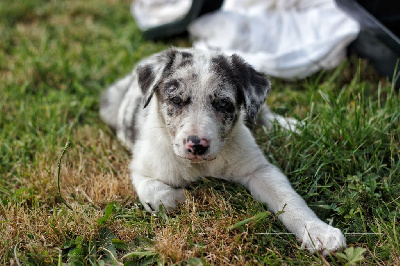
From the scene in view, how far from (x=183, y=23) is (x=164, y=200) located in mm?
3817

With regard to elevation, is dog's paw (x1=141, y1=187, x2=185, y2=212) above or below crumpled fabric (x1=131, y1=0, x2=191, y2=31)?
below

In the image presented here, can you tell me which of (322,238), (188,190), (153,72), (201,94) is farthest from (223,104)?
(322,238)

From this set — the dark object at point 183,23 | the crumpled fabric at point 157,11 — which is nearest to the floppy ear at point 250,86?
the dark object at point 183,23

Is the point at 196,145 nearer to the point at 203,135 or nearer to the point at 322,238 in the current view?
the point at 203,135

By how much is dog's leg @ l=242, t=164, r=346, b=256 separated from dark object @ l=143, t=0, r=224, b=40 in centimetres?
350

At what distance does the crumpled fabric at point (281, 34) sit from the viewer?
5609mm

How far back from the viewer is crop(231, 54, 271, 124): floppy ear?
357 centimetres

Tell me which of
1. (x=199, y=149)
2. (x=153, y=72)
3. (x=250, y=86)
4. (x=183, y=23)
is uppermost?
Answer: (x=153, y=72)

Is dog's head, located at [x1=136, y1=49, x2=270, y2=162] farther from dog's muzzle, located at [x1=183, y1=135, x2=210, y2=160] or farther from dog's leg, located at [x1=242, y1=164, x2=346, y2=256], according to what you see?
dog's leg, located at [x1=242, y1=164, x2=346, y2=256]

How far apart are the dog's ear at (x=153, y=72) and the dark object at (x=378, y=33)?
2.44 m

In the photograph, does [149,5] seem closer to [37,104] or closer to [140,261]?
[37,104]

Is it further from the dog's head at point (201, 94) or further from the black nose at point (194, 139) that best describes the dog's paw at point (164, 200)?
the black nose at point (194, 139)

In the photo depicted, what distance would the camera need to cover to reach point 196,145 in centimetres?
312

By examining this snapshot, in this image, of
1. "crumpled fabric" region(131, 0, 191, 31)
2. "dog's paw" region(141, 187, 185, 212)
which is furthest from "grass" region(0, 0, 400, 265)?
"crumpled fabric" region(131, 0, 191, 31)
